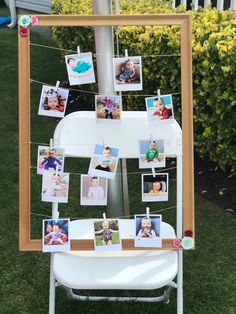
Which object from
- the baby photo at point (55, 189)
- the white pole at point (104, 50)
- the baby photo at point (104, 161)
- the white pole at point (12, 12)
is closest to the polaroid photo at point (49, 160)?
the baby photo at point (55, 189)

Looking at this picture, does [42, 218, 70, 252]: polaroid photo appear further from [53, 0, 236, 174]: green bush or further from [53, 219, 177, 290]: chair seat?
[53, 0, 236, 174]: green bush

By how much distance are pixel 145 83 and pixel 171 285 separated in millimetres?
2262

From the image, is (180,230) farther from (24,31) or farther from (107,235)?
(24,31)

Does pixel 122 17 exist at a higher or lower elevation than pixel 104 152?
higher

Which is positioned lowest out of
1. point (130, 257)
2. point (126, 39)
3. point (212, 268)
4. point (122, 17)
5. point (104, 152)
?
point (212, 268)

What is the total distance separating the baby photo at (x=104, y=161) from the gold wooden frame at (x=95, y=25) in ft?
0.99

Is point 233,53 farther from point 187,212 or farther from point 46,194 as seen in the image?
point 46,194

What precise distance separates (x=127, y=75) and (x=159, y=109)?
0.68ft

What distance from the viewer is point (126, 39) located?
462 cm

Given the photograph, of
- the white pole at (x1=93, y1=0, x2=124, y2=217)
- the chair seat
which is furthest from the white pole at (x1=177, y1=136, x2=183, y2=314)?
the white pole at (x1=93, y1=0, x2=124, y2=217)

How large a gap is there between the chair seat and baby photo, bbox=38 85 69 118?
61 centimetres

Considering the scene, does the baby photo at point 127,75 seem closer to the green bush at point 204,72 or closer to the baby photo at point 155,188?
the baby photo at point 155,188

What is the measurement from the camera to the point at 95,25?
2.33 m

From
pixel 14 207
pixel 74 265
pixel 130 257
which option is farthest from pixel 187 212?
pixel 14 207
